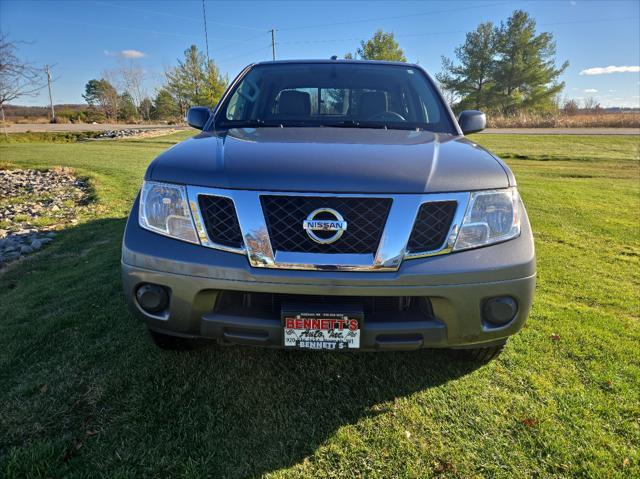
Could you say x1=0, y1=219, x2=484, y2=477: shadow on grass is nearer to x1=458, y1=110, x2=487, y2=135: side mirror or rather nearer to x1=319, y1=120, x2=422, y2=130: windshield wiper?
x1=319, y1=120, x2=422, y2=130: windshield wiper

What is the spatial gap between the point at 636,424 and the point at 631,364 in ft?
2.08

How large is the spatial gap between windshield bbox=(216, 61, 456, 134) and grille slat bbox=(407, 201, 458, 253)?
1.07m

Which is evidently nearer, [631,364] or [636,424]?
[636,424]

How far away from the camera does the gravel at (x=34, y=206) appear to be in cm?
531

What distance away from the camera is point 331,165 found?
6.11 ft

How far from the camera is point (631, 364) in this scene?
2.56m

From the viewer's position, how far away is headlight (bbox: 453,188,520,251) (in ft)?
6.08

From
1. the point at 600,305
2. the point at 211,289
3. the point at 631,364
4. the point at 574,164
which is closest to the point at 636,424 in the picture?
the point at 631,364

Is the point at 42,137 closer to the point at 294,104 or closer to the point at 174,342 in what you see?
the point at 294,104

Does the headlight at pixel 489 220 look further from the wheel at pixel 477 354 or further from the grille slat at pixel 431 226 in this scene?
the wheel at pixel 477 354

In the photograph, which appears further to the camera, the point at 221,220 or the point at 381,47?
the point at 381,47

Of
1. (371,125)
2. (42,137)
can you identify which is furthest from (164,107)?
(371,125)

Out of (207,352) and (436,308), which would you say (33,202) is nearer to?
(207,352)

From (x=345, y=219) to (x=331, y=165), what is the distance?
0.26 meters
